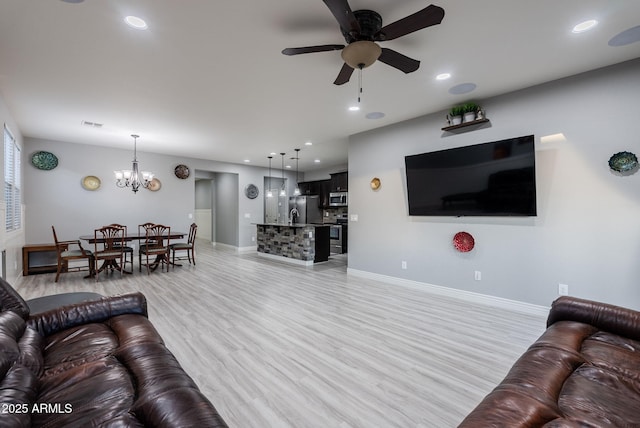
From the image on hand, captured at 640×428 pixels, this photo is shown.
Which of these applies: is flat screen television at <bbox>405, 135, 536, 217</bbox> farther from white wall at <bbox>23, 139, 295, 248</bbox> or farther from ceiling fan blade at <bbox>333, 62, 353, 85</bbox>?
white wall at <bbox>23, 139, 295, 248</bbox>

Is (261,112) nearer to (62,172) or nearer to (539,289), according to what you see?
(539,289)

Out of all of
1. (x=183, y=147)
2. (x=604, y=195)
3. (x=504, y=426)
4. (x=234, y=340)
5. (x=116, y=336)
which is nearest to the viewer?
(x=504, y=426)

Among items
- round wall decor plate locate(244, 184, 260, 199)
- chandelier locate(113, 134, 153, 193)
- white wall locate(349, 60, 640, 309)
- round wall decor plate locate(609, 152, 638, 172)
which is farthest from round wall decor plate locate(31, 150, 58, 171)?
round wall decor plate locate(609, 152, 638, 172)

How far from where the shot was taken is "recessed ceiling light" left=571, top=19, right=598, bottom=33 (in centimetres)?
224

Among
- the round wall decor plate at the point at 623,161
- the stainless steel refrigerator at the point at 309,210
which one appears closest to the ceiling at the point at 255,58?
the round wall decor plate at the point at 623,161

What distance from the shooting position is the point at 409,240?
466 centimetres

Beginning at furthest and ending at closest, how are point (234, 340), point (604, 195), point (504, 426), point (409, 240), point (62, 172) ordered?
point (62, 172), point (409, 240), point (604, 195), point (234, 340), point (504, 426)

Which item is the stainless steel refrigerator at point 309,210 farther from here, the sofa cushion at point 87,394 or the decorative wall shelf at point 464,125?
the sofa cushion at point 87,394

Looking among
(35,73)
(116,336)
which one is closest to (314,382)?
(116,336)

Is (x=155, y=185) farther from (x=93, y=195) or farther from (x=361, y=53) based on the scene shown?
(x=361, y=53)

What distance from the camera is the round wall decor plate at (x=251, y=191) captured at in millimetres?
9109

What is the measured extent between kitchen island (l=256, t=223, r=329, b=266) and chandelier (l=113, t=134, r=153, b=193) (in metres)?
3.13

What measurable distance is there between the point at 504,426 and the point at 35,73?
488 centimetres

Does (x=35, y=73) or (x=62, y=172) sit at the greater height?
(x=35, y=73)
